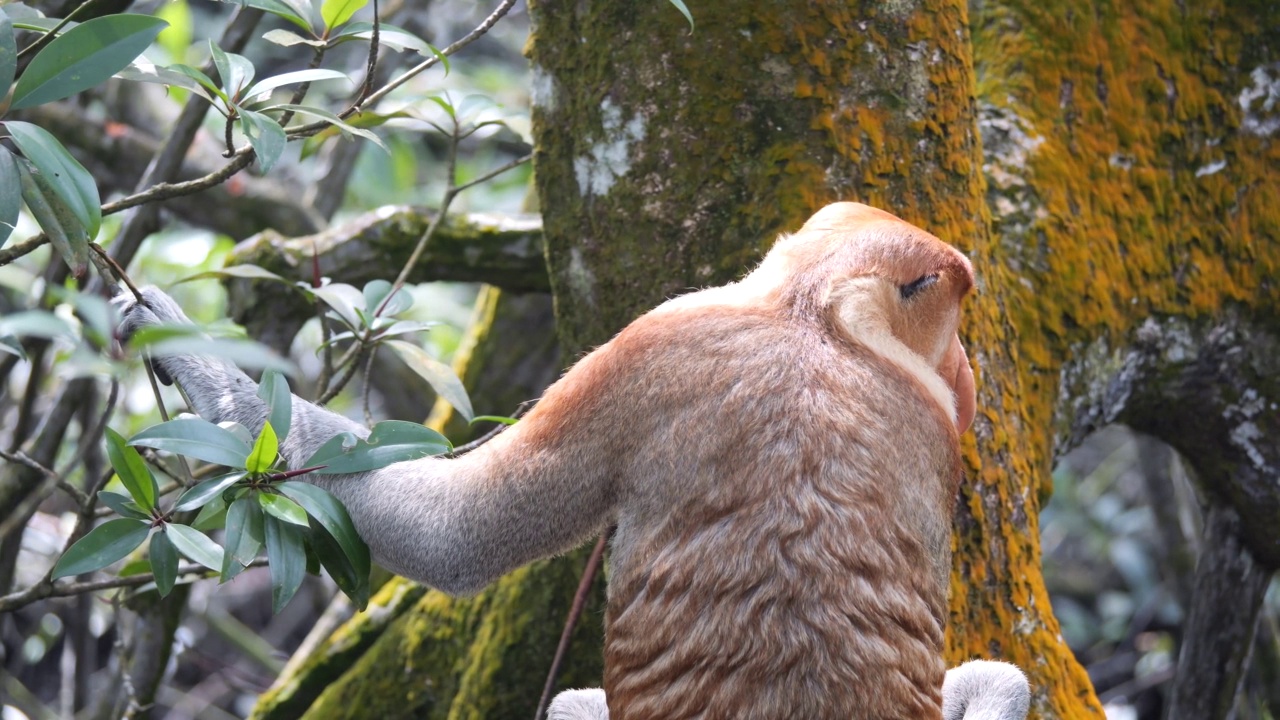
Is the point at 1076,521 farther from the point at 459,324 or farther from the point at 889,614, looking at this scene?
the point at 889,614

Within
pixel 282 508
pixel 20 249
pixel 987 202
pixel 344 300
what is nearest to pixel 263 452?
pixel 282 508

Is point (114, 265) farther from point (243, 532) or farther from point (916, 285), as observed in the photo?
point (916, 285)

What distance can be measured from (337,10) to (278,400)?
0.76 metres

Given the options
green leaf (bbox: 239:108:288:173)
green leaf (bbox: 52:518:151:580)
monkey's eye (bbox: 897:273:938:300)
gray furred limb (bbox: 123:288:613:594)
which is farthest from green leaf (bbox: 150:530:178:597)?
monkey's eye (bbox: 897:273:938:300)

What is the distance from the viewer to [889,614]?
1634mm

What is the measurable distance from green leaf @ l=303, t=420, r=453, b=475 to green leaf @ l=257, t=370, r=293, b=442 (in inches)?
2.8

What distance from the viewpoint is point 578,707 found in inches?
81.0

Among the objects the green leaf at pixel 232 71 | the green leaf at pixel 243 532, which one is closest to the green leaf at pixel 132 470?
the green leaf at pixel 243 532

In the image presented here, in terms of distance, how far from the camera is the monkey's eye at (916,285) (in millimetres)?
1816

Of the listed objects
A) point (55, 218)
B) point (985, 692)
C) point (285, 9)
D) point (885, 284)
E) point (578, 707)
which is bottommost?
point (578, 707)

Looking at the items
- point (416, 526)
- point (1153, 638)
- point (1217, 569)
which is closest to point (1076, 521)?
point (1153, 638)

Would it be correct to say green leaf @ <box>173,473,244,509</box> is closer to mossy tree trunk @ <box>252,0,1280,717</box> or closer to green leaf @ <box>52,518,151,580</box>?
green leaf @ <box>52,518,151,580</box>

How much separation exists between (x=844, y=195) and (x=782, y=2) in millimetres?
436

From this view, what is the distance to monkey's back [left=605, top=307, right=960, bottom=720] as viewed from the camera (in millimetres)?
1594
